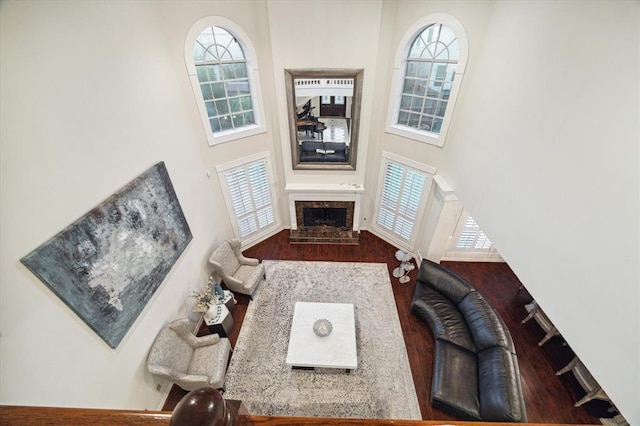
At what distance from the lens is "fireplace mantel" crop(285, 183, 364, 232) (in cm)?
600

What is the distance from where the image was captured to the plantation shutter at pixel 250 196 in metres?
5.62

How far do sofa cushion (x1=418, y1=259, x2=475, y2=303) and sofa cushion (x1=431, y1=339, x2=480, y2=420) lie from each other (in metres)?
0.90

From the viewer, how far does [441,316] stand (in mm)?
4570

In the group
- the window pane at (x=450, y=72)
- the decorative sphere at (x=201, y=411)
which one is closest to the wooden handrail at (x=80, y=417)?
the decorative sphere at (x=201, y=411)

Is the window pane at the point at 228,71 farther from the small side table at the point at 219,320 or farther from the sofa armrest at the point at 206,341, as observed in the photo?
the sofa armrest at the point at 206,341

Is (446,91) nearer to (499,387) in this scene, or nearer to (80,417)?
(499,387)

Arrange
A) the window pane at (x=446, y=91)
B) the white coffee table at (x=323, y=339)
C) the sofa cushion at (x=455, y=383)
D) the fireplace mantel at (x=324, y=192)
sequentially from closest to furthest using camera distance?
the sofa cushion at (x=455, y=383) → the white coffee table at (x=323, y=339) → the window pane at (x=446, y=91) → the fireplace mantel at (x=324, y=192)

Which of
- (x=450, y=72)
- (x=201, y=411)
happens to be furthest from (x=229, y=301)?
(x=450, y=72)

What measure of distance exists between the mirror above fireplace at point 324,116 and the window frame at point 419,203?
712 millimetres

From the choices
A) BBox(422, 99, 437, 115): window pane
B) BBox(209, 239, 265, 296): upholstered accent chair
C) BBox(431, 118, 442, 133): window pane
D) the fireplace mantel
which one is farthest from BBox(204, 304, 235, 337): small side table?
BBox(422, 99, 437, 115): window pane

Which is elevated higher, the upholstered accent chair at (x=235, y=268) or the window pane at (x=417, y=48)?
the window pane at (x=417, y=48)

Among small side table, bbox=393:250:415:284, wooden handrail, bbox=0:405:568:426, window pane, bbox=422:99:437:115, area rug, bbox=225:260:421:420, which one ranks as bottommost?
area rug, bbox=225:260:421:420

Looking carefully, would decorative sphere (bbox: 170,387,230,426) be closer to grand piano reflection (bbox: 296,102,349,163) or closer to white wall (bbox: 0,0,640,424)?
white wall (bbox: 0,0,640,424)

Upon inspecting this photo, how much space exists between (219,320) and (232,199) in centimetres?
249
